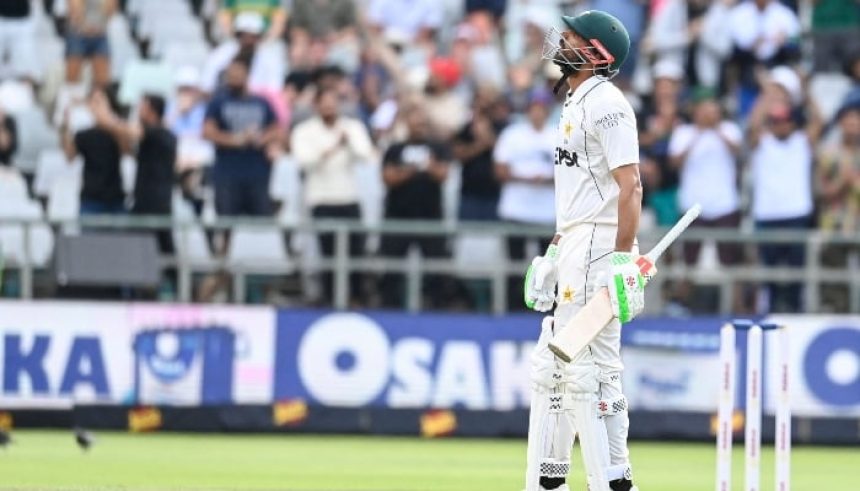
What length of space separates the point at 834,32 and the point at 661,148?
173 inches

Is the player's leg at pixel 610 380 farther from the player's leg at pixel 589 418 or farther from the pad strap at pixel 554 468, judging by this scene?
the pad strap at pixel 554 468

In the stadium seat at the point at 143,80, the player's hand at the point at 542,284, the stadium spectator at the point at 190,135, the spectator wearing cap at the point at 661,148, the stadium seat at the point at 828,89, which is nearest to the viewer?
→ the player's hand at the point at 542,284

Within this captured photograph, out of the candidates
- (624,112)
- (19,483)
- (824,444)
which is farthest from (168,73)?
(624,112)

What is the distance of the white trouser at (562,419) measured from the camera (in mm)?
9867

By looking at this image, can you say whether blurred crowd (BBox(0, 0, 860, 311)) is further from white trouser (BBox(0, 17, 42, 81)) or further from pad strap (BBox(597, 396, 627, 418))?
pad strap (BBox(597, 396, 627, 418))

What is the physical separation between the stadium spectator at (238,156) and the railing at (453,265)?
69 cm

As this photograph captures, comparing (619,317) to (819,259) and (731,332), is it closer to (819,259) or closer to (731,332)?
(731,332)

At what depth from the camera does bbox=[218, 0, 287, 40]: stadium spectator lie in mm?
22000

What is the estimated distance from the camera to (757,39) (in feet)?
70.0

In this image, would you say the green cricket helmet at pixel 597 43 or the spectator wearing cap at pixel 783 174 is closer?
the green cricket helmet at pixel 597 43

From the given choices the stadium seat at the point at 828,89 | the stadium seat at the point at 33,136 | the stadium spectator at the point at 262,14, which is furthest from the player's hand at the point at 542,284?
the stadium seat at the point at 828,89

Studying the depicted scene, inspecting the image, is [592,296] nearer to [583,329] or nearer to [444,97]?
[583,329]

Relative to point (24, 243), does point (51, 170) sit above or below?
above

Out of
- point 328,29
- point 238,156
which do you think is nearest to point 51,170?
point 238,156
